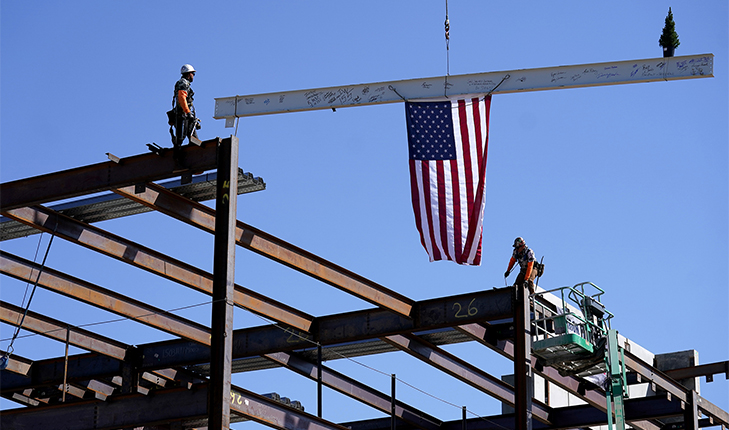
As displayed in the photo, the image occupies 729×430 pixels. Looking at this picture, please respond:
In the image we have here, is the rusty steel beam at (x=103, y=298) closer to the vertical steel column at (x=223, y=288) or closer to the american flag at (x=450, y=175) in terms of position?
the vertical steel column at (x=223, y=288)

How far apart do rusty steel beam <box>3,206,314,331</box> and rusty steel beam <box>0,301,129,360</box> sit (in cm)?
332

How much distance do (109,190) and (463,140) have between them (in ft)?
25.7

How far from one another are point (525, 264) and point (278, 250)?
581 cm

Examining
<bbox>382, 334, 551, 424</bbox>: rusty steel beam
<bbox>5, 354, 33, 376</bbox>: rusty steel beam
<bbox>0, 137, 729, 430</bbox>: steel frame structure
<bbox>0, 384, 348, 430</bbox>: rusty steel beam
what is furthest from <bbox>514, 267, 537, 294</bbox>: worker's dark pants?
<bbox>5, 354, 33, 376</bbox>: rusty steel beam

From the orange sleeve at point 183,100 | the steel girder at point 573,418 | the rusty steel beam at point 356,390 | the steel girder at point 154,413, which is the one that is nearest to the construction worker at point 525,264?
the steel girder at point 154,413

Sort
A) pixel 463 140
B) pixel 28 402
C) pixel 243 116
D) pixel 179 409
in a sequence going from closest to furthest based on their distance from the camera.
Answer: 1. pixel 179 409
2. pixel 463 140
3. pixel 243 116
4. pixel 28 402

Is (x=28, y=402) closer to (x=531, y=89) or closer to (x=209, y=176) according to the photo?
(x=209, y=176)

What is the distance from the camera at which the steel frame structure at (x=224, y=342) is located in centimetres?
2119

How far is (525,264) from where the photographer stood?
84.0 ft

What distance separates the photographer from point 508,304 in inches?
992

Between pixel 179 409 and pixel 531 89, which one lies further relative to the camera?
pixel 531 89

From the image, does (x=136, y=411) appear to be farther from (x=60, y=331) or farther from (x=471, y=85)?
(x=471, y=85)

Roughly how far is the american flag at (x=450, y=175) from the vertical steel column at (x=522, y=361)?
2002mm

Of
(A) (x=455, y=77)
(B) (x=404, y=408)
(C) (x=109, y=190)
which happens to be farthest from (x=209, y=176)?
(B) (x=404, y=408)
